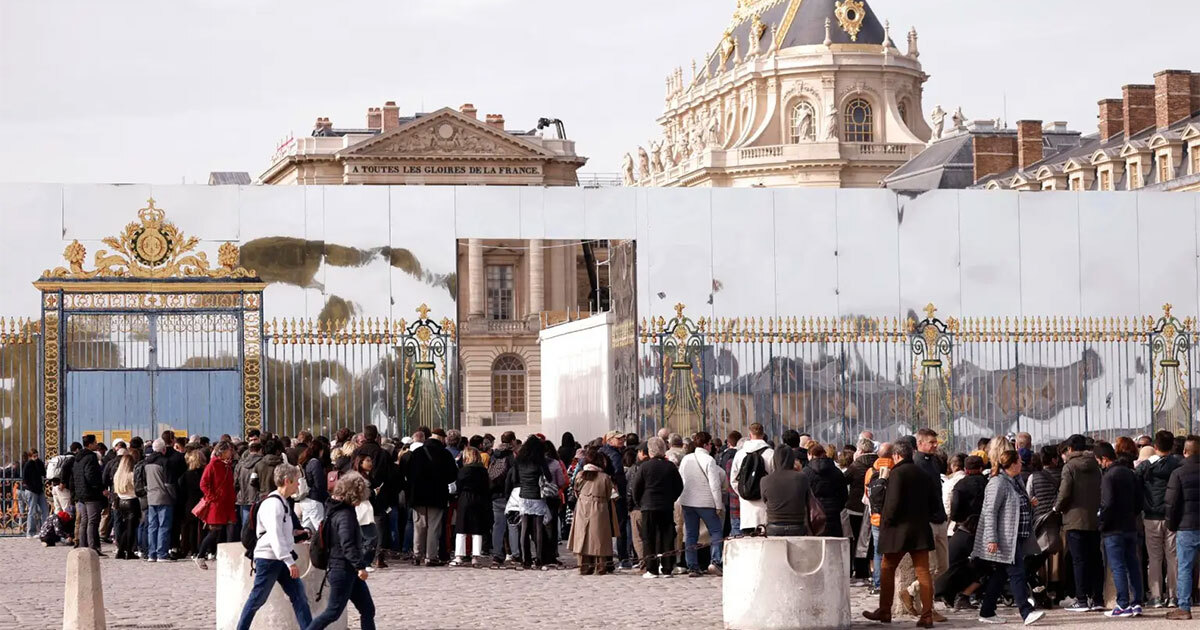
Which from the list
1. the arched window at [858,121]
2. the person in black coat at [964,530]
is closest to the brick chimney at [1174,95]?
the person in black coat at [964,530]

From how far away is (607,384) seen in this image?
2375 cm

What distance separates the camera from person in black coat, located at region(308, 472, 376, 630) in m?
10.7

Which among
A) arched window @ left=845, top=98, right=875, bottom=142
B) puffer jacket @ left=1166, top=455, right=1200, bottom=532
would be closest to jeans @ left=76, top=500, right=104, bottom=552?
puffer jacket @ left=1166, top=455, right=1200, bottom=532

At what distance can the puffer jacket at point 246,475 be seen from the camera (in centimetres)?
1666

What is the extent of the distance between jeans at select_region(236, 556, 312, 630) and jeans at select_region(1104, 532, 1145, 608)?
530 cm

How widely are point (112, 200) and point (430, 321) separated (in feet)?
12.6

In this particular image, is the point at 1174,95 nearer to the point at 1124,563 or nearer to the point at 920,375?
the point at 920,375

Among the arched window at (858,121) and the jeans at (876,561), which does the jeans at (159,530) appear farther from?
the arched window at (858,121)

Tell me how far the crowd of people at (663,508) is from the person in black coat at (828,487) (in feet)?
0.05

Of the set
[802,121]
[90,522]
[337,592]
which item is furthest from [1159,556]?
[802,121]

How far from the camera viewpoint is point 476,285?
2346 inches

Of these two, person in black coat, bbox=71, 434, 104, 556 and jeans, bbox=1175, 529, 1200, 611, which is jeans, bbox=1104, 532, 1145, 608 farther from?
person in black coat, bbox=71, 434, 104, 556

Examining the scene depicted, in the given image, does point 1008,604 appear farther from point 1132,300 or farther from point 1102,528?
point 1132,300

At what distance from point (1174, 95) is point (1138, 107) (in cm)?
256
